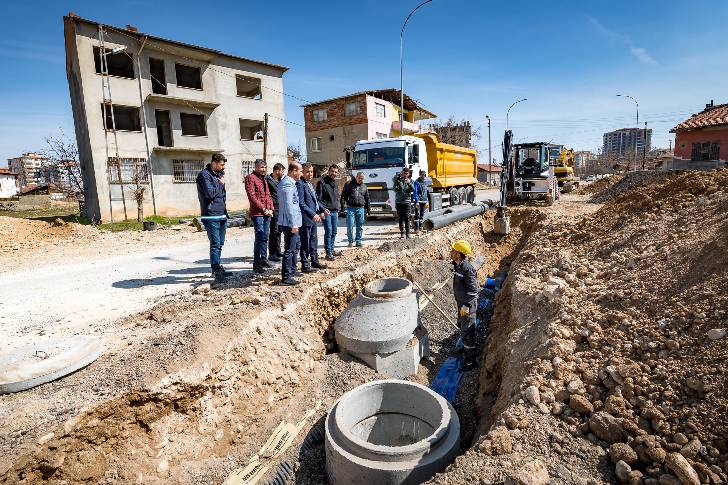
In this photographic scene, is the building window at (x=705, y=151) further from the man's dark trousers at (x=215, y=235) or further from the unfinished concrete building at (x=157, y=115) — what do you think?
the man's dark trousers at (x=215, y=235)

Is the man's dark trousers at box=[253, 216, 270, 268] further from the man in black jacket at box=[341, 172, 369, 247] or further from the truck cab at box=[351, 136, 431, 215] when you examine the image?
the truck cab at box=[351, 136, 431, 215]

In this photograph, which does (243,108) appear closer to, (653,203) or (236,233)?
(236,233)

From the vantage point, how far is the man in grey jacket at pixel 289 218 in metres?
5.32

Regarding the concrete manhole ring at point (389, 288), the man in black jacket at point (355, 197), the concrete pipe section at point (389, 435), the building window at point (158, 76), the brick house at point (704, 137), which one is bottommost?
the concrete pipe section at point (389, 435)

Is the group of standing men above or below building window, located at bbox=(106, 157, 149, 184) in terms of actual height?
below

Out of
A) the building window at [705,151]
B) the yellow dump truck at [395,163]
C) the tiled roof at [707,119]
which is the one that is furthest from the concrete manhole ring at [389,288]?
the building window at [705,151]

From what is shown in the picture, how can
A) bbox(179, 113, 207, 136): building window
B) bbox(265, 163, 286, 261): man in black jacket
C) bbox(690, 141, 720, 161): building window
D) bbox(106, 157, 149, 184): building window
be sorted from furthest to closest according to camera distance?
bbox(690, 141, 720, 161): building window, bbox(179, 113, 207, 136): building window, bbox(106, 157, 149, 184): building window, bbox(265, 163, 286, 261): man in black jacket

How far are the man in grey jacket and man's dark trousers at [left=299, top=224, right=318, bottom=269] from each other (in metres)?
0.45

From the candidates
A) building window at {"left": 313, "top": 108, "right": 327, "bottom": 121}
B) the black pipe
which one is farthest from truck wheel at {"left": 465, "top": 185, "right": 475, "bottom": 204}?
building window at {"left": 313, "top": 108, "right": 327, "bottom": 121}

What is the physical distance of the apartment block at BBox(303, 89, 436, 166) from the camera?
1126 inches

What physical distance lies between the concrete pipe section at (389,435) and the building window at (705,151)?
2727cm

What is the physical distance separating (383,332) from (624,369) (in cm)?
284

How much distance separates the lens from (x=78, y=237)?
11.0 m

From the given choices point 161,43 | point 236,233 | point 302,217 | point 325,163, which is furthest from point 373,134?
point 302,217
